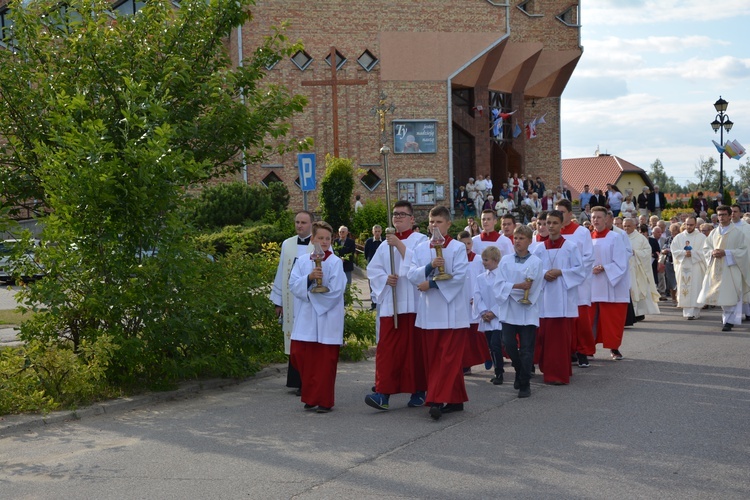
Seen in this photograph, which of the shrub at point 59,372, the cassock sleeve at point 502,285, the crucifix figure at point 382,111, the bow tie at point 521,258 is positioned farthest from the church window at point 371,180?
the shrub at point 59,372

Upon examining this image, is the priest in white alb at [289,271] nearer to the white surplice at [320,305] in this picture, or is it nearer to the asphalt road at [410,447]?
the asphalt road at [410,447]

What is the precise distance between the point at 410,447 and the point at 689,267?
14032 millimetres

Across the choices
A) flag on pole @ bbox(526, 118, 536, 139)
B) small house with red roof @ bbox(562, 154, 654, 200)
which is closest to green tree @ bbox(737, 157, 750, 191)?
small house with red roof @ bbox(562, 154, 654, 200)

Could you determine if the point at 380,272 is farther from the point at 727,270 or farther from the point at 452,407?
the point at 727,270

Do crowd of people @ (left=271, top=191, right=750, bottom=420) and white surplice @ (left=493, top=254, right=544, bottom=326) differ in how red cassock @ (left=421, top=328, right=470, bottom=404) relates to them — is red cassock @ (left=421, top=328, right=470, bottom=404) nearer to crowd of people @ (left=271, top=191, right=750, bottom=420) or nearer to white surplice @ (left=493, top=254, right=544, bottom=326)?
crowd of people @ (left=271, top=191, right=750, bottom=420)

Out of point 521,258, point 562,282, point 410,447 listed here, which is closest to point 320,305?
point 410,447

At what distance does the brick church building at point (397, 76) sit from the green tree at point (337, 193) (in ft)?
24.0

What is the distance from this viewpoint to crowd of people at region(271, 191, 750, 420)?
30.9ft

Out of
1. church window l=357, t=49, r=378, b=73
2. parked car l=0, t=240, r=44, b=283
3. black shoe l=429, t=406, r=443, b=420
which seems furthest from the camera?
church window l=357, t=49, r=378, b=73

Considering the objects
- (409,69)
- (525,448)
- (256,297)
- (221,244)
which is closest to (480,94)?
(409,69)

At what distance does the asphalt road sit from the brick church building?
3239cm

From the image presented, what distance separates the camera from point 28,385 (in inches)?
387

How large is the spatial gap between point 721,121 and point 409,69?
52.1 ft

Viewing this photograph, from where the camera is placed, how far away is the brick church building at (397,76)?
43.4 meters
